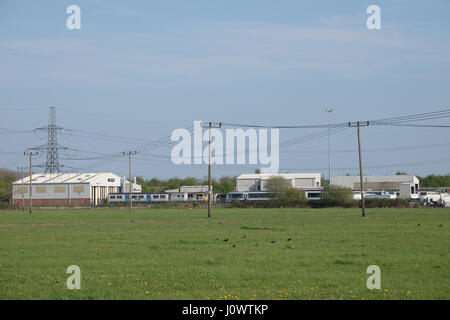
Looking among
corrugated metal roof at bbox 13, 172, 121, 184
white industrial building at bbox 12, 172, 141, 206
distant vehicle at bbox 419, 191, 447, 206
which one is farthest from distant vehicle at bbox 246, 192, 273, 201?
corrugated metal roof at bbox 13, 172, 121, 184

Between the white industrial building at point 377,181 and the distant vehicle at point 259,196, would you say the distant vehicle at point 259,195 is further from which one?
the white industrial building at point 377,181

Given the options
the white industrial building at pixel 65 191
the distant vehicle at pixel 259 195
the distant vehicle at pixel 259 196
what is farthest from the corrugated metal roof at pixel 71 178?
the distant vehicle at pixel 259 196

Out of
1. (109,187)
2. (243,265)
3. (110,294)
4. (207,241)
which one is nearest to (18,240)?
(207,241)

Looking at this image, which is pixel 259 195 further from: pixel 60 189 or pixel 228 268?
pixel 228 268

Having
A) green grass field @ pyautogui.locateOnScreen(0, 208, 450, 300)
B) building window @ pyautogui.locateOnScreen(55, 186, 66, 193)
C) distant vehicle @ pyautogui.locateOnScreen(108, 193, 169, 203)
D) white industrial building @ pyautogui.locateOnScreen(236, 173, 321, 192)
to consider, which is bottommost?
green grass field @ pyautogui.locateOnScreen(0, 208, 450, 300)

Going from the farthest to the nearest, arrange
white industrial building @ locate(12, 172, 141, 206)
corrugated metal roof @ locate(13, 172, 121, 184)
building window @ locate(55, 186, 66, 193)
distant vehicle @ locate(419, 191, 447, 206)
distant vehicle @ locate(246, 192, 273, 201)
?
corrugated metal roof @ locate(13, 172, 121, 184)
building window @ locate(55, 186, 66, 193)
white industrial building @ locate(12, 172, 141, 206)
distant vehicle @ locate(246, 192, 273, 201)
distant vehicle @ locate(419, 191, 447, 206)

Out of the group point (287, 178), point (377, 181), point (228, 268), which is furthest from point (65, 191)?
point (228, 268)

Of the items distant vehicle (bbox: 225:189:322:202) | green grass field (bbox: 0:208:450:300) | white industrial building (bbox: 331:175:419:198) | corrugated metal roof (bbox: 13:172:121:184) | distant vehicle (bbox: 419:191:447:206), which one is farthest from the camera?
white industrial building (bbox: 331:175:419:198)

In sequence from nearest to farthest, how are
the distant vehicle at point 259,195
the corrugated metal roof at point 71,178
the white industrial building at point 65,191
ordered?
the distant vehicle at point 259,195
the white industrial building at point 65,191
the corrugated metal roof at point 71,178

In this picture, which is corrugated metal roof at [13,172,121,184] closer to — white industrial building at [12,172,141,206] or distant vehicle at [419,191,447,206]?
white industrial building at [12,172,141,206]

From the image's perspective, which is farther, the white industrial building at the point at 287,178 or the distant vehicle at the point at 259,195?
the white industrial building at the point at 287,178

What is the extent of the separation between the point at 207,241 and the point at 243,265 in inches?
361

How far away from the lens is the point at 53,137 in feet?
359

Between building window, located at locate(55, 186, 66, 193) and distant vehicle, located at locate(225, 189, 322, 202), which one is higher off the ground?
building window, located at locate(55, 186, 66, 193)
